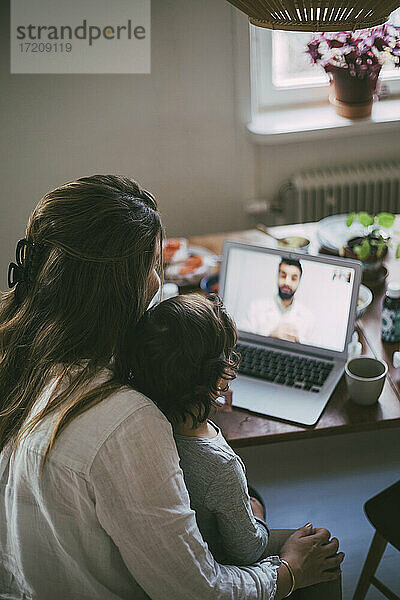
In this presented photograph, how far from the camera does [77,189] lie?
1.18 meters

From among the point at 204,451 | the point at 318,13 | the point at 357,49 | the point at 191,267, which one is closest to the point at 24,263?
the point at 204,451

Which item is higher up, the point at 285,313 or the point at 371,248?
the point at 371,248

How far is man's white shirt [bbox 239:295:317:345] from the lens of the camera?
1.73 metres

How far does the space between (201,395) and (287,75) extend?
1907 millimetres

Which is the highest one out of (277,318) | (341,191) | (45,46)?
(45,46)

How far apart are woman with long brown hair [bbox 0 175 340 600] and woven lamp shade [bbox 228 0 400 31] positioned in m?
0.35

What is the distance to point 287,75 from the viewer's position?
2.82 meters

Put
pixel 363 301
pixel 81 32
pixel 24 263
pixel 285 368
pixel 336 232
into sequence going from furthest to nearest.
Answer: pixel 81 32 < pixel 336 232 < pixel 363 301 < pixel 285 368 < pixel 24 263

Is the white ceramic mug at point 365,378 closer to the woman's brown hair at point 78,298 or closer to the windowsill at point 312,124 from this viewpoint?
the woman's brown hair at point 78,298

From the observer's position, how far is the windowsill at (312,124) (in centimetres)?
274

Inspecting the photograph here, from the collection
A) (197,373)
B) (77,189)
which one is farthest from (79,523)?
(77,189)

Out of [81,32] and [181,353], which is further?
[81,32]

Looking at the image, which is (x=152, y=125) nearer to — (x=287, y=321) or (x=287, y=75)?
(x=287, y=75)

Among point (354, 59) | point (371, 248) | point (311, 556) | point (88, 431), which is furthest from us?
point (354, 59)
